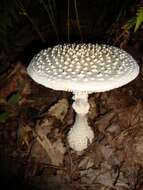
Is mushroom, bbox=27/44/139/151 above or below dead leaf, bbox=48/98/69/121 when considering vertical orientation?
above

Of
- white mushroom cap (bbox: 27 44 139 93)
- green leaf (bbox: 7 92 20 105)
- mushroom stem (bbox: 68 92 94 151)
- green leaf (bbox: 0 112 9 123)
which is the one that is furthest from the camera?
green leaf (bbox: 7 92 20 105)

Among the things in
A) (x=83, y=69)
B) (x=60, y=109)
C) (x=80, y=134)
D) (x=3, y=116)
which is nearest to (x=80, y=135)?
(x=80, y=134)

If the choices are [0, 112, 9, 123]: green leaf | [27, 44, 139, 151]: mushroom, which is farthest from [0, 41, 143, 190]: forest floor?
[27, 44, 139, 151]: mushroom

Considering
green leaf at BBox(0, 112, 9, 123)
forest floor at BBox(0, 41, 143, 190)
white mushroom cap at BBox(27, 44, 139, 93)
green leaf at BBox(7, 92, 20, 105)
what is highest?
white mushroom cap at BBox(27, 44, 139, 93)

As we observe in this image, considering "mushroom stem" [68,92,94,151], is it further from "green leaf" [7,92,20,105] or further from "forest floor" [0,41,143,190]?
"green leaf" [7,92,20,105]

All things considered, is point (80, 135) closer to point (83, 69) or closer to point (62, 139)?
point (62, 139)

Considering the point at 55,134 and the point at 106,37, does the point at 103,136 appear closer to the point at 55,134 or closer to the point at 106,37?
the point at 55,134

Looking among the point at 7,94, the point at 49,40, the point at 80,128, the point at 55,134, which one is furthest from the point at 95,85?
the point at 49,40
